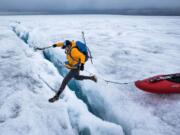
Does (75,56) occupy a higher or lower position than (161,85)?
higher

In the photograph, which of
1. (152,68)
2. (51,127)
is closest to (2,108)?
(51,127)

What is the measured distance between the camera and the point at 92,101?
5.11 m

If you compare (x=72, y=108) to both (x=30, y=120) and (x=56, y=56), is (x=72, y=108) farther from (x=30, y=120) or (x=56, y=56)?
(x=56, y=56)

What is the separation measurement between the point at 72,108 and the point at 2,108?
1367 millimetres

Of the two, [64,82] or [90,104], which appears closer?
[64,82]

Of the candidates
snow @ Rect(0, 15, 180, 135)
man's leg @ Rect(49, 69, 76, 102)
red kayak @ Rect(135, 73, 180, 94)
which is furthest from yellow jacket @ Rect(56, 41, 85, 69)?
red kayak @ Rect(135, 73, 180, 94)

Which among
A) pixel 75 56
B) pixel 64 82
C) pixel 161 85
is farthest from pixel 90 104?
pixel 161 85

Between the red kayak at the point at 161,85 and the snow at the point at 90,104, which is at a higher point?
the red kayak at the point at 161,85

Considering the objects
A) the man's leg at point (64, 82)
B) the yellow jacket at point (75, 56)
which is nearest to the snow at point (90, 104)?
the man's leg at point (64, 82)

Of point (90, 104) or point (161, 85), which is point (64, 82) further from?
point (161, 85)

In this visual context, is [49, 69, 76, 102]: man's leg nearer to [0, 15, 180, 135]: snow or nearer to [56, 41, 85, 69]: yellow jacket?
[0, 15, 180, 135]: snow

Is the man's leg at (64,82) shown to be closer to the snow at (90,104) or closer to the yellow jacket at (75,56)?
the snow at (90,104)

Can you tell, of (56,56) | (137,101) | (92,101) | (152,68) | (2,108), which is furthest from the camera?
(56,56)

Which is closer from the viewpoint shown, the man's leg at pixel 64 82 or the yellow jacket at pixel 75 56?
the yellow jacket at pixel 75 56
